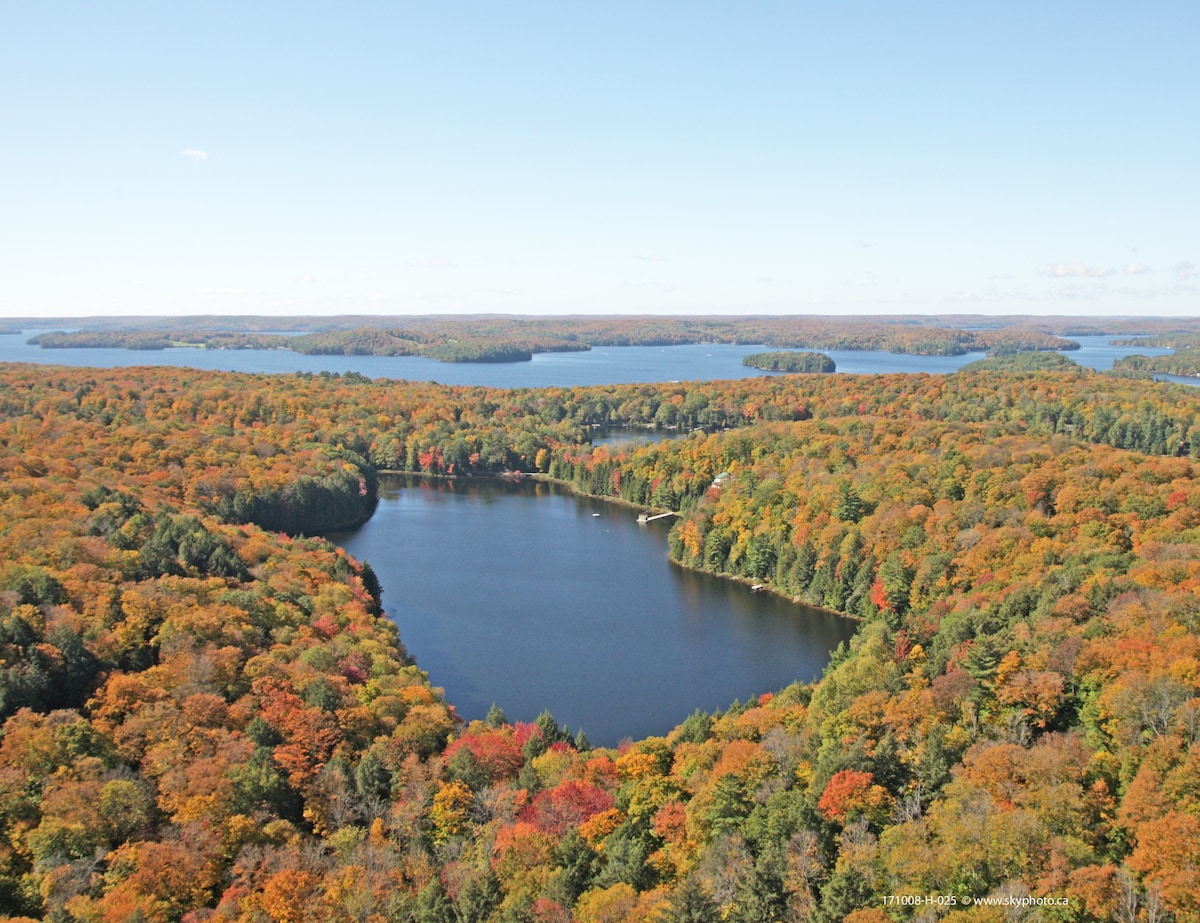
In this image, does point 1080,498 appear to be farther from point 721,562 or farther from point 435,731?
point 435,731

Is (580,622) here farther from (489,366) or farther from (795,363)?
(489,366)

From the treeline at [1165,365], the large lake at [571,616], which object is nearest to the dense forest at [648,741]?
the large lake at [571,616]

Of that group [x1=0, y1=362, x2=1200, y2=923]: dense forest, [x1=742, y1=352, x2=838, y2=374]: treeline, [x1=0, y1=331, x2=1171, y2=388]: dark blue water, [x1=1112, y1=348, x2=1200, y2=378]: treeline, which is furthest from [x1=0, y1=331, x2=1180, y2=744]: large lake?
[x1=1112, y1=348, x2=1200, y2=378]: treeline

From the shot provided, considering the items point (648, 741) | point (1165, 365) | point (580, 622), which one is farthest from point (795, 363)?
point (648, 741)

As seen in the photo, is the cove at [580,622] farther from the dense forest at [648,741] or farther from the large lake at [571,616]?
the dense forest at [648,741]

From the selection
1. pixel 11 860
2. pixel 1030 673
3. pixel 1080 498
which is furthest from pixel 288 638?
pixel 1080 498
